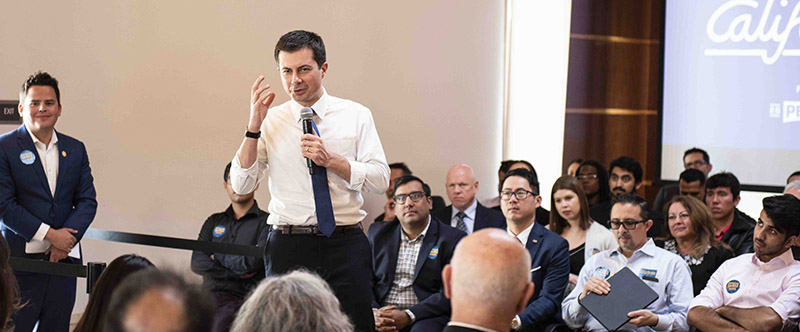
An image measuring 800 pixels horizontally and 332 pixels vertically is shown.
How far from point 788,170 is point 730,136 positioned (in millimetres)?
518

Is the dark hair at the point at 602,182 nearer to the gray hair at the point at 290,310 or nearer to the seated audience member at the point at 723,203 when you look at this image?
the seated audience member at the point at 723,203

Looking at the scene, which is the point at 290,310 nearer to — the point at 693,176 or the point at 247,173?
the point at 247,173

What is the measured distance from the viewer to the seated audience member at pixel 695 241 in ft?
13.6

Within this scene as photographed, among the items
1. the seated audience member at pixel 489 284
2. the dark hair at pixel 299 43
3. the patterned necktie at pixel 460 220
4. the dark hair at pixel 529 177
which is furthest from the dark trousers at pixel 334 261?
the patterned necktie at pixel 460 220

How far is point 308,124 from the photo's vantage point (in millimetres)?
2877

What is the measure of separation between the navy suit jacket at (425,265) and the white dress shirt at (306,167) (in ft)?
4.30

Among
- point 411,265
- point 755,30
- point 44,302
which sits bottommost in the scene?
point 44,302

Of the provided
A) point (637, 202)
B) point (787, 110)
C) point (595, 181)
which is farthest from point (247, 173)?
point (787, 110)

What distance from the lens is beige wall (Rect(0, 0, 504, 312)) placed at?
5371 millimetres

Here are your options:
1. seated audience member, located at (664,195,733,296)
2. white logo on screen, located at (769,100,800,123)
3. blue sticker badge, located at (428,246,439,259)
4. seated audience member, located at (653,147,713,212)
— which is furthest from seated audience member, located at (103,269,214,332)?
white logo on screen, located at (769,100,800,123)

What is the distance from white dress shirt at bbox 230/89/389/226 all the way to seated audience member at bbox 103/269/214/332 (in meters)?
1.35

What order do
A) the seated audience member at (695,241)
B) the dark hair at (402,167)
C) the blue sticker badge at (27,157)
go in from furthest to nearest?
the dark hair at (402,167) < the seated audience member at (695,241) < the blue sticker badge at (27,157)

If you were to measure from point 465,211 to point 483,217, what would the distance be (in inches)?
4.9

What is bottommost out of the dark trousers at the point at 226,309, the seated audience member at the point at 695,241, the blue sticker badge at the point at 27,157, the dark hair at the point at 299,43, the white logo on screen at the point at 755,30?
the dark trousers at the point at 226,309
